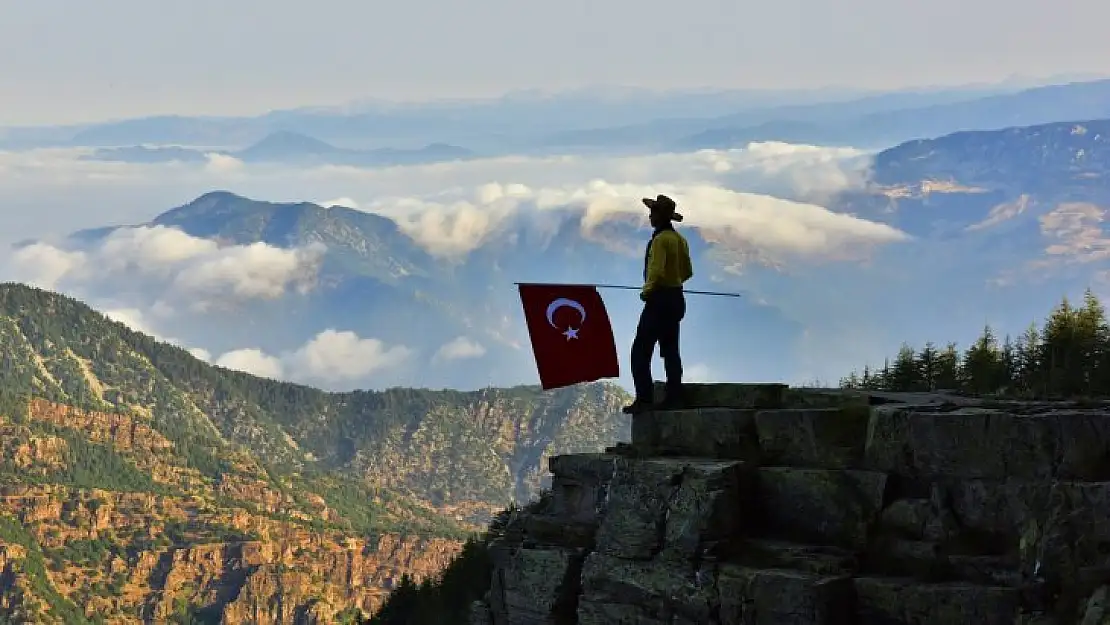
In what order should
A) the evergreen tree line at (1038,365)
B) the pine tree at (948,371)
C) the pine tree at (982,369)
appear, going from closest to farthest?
1. the evergreen tree line at (1038,365)
2. the pine tree at (982,369)
3. the pine tree at (948,371)

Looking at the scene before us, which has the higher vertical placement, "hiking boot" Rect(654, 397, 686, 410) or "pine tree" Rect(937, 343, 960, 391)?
"pine tree" Rect(937, 343, 960, 391)

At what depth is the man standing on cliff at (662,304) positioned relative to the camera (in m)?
25.2

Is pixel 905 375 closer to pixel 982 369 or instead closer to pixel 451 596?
pixel 982 369

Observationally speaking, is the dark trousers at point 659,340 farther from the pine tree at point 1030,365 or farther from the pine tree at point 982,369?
the pine tree at point 982,369

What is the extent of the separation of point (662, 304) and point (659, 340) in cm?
75

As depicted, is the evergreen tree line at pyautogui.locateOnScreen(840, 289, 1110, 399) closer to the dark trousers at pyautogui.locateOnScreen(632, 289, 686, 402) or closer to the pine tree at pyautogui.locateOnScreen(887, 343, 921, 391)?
the pine tree at pyautogui.locateOnScreen(887, 343, 921, 391)

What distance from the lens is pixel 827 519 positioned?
21844 millimetres

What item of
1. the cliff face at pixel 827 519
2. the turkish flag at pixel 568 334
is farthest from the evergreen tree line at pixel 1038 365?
the cliff face at pixel 827 519

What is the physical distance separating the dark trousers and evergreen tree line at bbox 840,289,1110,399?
4921 centimetres

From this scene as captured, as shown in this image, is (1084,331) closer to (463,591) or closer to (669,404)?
(463,591)

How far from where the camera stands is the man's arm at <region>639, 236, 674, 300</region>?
25.1m

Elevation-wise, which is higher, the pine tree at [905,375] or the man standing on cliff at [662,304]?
the pine tree at [905,375]

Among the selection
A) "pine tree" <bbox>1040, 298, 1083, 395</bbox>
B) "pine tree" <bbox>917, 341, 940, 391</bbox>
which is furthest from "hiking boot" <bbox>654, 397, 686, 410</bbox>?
"pine tree" <bbox>917, 341, 940, 391</bbox>

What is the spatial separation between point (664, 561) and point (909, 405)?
4.29 m
